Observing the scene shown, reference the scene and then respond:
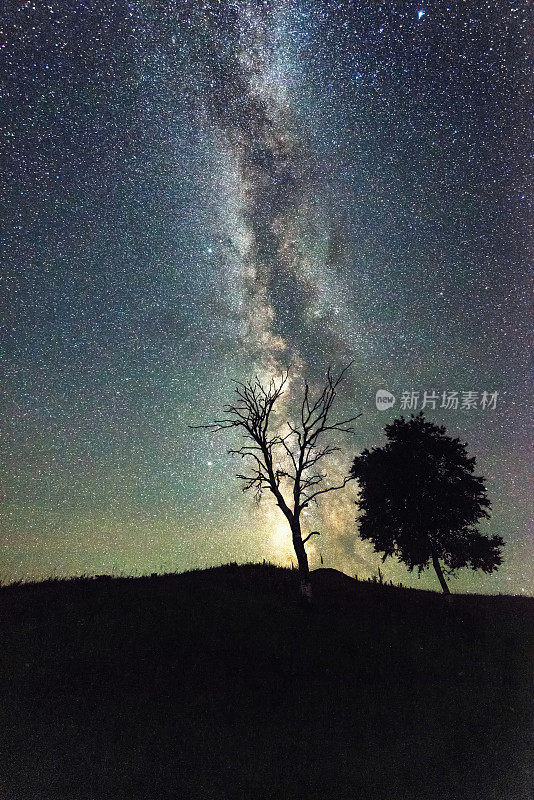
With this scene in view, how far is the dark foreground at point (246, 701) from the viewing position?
6408 millimetres

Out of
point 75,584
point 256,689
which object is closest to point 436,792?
point 256,689

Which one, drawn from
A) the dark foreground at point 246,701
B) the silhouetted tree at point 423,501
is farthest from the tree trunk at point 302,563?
the silhouetted tree at point 423,501

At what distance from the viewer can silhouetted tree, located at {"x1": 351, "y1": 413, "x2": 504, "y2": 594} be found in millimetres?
21500

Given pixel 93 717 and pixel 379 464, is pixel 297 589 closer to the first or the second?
pixel 379 464

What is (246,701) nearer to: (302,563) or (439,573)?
(302,563)

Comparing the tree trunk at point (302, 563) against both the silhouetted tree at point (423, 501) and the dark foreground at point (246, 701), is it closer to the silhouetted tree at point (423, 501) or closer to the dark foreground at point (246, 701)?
the dark foreground at point (246, 701)

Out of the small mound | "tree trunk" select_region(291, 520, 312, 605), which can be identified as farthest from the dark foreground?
the small mound

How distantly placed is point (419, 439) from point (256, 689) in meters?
17.6

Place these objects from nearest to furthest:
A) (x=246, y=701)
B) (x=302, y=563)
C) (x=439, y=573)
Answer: (x=246, y=701)
(x=302, y=563)
(x=439, y=573)

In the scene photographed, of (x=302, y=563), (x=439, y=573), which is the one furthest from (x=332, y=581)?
(x=302, y=563)

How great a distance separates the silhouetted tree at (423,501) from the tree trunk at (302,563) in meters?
9.04

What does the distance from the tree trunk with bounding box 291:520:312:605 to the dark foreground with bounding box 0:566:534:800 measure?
544 millimetres

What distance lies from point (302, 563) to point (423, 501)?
10.00 meters

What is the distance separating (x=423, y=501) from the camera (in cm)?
2158
